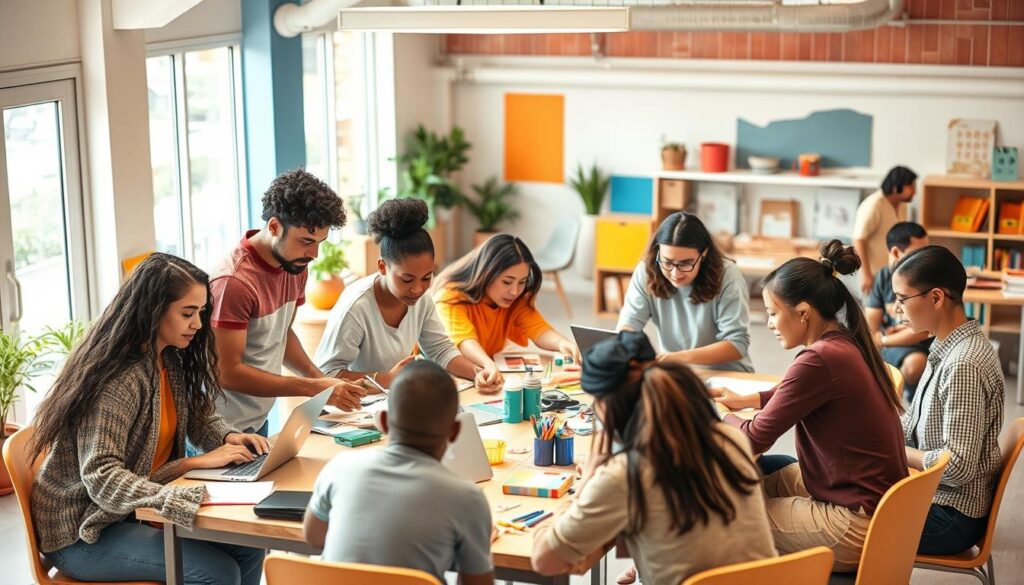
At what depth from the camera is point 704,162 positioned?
8.97m

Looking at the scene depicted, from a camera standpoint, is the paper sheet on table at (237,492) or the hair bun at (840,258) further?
the hair bun at (840,258)

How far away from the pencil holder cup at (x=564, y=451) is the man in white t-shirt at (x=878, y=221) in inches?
169

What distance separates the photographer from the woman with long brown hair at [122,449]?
317cm

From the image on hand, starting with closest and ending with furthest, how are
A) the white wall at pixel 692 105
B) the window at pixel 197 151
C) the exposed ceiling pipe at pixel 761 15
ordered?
1. the window at pixel 197 151
2. the exposed ceiling pipe at pixel 761 15
3. the white wall at pixel 692 105

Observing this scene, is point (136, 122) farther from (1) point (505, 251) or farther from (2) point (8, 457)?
(2) point (8, 457)

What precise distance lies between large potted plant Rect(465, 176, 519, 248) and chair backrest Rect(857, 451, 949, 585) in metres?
6.55

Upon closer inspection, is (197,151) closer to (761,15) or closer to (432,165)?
(432,165)

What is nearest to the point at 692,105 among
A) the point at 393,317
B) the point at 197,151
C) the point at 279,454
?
the point at 197,151

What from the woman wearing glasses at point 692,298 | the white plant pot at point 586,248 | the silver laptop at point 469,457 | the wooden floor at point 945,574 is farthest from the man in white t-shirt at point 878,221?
the silver laptop at point 469,457

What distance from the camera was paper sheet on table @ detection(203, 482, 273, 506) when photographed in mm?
3170

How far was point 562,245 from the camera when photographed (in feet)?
30.3

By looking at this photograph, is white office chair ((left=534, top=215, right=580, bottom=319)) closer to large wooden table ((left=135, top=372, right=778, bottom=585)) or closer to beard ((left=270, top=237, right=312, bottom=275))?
beard ((left=270, top=237, right=312, bottom=275))

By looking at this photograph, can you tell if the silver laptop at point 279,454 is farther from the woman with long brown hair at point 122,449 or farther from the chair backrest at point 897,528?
the chair backrest at point 897,528

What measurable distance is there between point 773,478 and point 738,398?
36 centimetres
